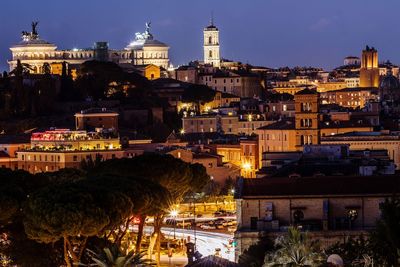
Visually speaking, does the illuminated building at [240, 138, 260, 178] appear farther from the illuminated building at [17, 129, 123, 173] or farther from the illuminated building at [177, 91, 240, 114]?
the illuminated building at [177, 91, 240, 114]

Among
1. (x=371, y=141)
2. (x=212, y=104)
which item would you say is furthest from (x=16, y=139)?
(x=212, y=104)

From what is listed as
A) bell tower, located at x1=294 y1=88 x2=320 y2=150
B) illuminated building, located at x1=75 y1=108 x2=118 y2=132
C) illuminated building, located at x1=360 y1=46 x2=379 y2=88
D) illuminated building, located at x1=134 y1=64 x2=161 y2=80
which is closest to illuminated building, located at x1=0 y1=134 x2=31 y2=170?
illuminated building, located at x1=75 y1=108 x2=118 y2=132

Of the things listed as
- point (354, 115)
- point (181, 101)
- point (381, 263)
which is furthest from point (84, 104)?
point (381, 263)

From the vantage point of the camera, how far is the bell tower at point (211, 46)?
474 feet

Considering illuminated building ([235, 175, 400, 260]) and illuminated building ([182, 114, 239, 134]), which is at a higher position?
illuminated building ([182, 114, 239, 134])

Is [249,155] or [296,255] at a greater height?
[249,155]

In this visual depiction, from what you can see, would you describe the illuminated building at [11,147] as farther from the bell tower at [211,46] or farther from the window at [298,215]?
the bell tower at [211,46]

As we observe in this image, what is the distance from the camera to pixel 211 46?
478 ft

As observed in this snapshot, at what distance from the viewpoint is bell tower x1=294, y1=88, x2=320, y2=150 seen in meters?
68.1

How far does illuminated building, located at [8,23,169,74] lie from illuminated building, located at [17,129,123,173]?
129ft

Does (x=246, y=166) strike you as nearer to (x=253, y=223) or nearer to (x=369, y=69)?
(x=253, y=223)

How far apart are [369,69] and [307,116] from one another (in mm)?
94575

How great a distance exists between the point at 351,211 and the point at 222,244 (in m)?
9.35

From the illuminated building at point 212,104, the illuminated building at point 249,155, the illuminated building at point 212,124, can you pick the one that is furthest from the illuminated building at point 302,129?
the illuminated building at point 212,104
